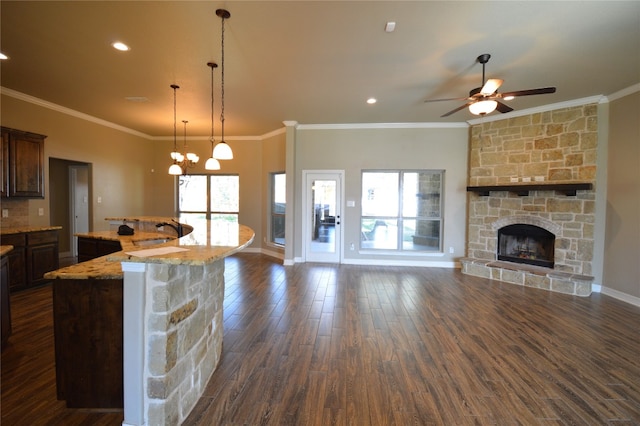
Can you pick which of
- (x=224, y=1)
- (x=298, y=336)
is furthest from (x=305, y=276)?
(x=224, y=1)

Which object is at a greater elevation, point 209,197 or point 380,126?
point 380,126

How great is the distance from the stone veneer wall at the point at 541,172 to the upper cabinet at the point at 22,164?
25.7 ft

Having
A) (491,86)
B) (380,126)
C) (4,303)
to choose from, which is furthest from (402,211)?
(4,303)

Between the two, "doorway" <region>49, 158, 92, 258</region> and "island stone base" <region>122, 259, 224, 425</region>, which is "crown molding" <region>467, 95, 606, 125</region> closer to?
"island stone base" <region>122, 259, 224, 425</region>

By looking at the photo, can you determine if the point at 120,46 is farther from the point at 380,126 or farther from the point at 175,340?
the point at 380,126

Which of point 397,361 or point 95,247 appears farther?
point 95,247

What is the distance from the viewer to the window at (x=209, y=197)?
7.66 metres

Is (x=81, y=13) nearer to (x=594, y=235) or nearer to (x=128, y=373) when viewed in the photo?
(x=128, y=373)

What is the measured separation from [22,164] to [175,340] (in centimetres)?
475

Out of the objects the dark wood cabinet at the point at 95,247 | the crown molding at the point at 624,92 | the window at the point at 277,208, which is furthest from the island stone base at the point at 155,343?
the crown molding at the point at 624,92

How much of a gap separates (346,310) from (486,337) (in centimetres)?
160

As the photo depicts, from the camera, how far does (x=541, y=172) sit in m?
5.03

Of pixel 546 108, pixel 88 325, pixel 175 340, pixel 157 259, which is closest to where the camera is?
pixel 157 259

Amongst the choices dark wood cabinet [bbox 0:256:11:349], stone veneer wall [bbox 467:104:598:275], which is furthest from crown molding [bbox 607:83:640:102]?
dark wood cabinet [bbox 0:256:11:349]
